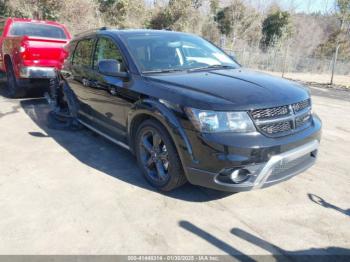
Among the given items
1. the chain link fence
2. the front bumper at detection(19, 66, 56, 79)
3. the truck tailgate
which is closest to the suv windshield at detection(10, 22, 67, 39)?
the truck tailgate

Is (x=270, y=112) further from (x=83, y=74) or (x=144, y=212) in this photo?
(x=83, y=74)

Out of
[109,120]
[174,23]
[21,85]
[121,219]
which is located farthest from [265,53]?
[121,219]

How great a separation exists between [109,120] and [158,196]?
4.57 feet

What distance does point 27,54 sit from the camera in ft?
24.1

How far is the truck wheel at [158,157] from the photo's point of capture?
3.42 metres

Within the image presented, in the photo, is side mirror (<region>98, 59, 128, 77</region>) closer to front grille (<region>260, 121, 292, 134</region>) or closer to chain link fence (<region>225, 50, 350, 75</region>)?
front grille (<region>260, 121, 292, 134</region>)

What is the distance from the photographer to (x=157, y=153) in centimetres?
368

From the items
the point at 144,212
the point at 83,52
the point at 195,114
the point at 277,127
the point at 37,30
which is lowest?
the point at 144,212

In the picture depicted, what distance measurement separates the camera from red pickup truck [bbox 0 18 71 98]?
739 centimetres

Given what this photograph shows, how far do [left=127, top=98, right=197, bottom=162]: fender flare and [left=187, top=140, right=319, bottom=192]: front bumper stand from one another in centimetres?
20

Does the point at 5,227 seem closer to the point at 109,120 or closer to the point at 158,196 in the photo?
the point at 158,196

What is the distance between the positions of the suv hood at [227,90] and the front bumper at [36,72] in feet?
15.5

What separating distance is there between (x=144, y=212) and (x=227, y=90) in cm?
147

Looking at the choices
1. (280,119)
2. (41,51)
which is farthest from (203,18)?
(280,119)
